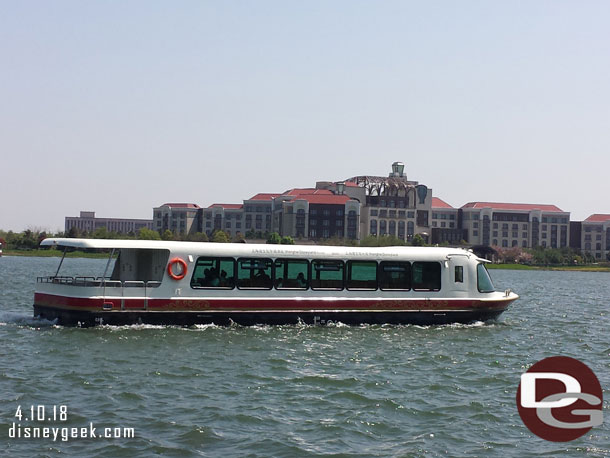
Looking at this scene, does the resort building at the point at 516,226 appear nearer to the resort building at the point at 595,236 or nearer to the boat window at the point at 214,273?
the resort building at the point at 595,236

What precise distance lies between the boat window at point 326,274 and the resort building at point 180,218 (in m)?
161

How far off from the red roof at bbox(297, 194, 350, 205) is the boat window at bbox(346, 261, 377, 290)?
A: 134710mm

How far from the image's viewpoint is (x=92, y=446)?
12234mm

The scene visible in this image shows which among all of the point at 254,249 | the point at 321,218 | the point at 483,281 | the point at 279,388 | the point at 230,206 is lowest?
the point at 279,388

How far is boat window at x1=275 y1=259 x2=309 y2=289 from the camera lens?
82.5ft

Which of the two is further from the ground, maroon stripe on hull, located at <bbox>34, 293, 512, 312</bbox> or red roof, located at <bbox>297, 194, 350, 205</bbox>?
red roof, located at <bbox>297, 194, 350, 205</bbox>

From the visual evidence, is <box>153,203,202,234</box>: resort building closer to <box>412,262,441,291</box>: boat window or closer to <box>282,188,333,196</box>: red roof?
<box>282,188,333,196</box>: red roof

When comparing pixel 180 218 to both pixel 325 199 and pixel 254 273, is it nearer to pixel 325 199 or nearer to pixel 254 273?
pixel 325 199

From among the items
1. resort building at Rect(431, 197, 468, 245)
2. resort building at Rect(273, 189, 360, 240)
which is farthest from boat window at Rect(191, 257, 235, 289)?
resort building at Rect(431, 197, 468, 245)

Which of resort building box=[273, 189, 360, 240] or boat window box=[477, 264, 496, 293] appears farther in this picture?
resort building box=[273, 189, 360, 240]

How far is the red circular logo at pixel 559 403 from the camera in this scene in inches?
551

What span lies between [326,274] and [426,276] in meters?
3.74

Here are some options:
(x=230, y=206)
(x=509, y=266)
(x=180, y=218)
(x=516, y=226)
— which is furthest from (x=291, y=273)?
(x=230, y=206)

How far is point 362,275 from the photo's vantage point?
2595 centimetres
